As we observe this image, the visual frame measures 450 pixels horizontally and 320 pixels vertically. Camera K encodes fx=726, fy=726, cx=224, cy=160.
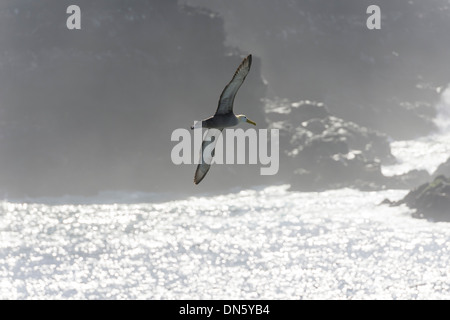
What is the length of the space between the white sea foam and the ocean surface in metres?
0.14

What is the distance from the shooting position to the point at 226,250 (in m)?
98.1

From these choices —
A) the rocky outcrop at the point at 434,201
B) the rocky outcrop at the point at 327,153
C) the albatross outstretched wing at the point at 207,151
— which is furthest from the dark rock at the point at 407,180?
the albatross outstretched wing at the point at 207,151

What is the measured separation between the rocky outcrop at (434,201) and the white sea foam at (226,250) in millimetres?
2178

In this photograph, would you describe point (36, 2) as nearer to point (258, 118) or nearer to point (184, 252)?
point (258, 118)

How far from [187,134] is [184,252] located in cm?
7168

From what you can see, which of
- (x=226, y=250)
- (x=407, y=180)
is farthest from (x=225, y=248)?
(x=407, y=180)

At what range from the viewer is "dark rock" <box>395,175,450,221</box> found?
116 meters

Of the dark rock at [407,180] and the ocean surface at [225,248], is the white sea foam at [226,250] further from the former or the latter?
the dark rock at [407,180]

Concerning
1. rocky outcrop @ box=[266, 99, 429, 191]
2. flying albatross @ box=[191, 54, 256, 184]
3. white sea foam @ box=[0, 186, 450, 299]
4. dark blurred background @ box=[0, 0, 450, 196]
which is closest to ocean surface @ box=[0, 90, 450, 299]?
white sea foam @ box=[0, 186, 450, 299]

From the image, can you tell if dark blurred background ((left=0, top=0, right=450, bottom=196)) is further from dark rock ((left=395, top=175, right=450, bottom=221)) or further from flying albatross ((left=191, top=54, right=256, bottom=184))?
flying albatross ((left=191, top=54, right=256, bottom=184))

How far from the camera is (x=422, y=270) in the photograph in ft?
290

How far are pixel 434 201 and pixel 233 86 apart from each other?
99.4 meters

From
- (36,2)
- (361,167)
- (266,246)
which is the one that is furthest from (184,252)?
(36,2)

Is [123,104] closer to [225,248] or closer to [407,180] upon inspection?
[407,180]
